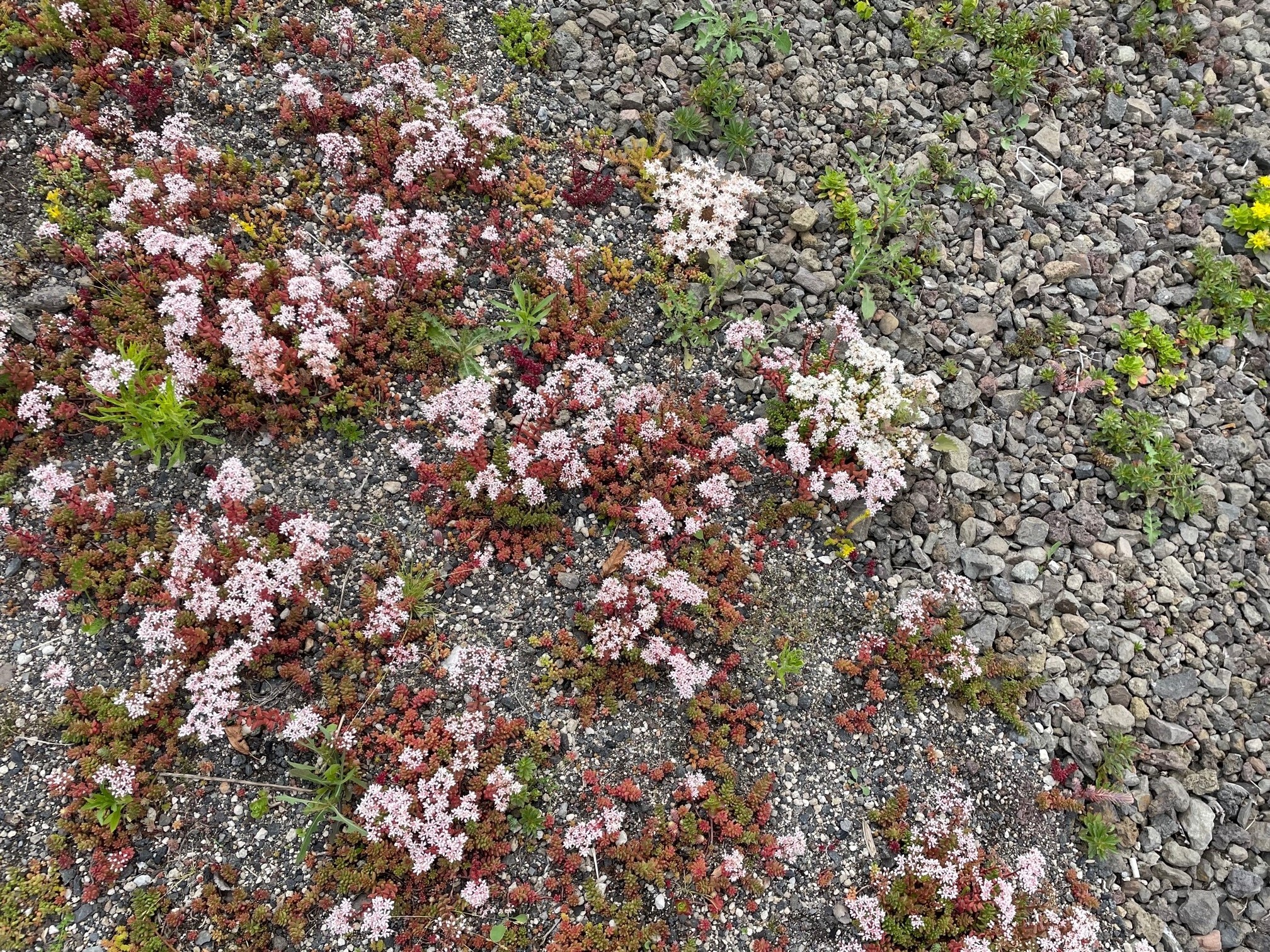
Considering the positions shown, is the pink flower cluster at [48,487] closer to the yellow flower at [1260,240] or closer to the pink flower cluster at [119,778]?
the pink flower cluster at [119,778]

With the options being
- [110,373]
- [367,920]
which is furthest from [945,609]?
[110,373]

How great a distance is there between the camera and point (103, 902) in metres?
5.68

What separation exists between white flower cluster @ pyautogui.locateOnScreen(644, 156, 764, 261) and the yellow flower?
5.66 metres

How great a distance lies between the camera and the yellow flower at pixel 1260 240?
8.69 metres

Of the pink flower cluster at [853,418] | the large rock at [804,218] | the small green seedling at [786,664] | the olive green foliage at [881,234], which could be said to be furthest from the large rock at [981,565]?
the large rock at [804,218]

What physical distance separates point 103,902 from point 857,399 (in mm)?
7696

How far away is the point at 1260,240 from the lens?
8.69 m

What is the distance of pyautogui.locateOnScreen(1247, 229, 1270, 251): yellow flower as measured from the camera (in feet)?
28.5

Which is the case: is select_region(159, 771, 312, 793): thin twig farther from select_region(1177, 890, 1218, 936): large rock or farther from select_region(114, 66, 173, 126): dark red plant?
select_region(1177, 890, 1218, 936): large rock

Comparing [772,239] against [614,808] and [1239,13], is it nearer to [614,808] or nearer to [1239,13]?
[614,808]

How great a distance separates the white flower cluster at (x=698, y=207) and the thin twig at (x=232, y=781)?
6.35 m

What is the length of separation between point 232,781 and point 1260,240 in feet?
38.9

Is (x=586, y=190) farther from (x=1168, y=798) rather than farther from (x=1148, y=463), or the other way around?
(x=1168, y=798)

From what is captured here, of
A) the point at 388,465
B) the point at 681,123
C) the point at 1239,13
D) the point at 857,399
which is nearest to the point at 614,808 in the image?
the point at 388,465
